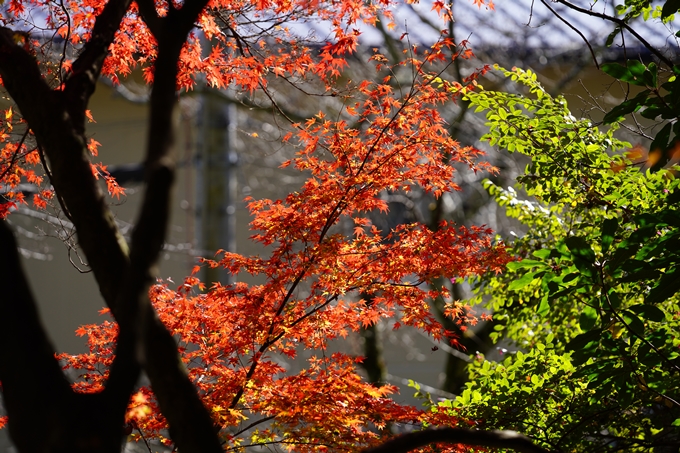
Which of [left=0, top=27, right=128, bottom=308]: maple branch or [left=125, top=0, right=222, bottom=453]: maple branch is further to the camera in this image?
[left=0, top=27, right=128, bottom=308]: maple branch

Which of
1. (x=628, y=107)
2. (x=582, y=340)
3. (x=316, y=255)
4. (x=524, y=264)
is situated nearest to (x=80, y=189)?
(x=316, y=255)

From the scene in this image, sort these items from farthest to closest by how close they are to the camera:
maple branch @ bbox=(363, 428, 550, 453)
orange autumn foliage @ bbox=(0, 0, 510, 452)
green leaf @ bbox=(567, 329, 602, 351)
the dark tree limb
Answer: orange autumn foliage @ bbox=(0, 0, 510, 452) → green leaf @ bbox=(567, 329, 602, 351) → maple branch @ bbox=(363, 428, 550, 453) → the dark tree limb

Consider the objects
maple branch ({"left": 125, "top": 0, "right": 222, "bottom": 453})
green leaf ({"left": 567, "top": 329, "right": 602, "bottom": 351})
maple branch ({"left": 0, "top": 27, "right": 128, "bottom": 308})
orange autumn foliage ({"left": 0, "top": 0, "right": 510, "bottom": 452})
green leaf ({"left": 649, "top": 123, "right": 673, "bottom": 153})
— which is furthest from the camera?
orange autumn foliage ({"left": 0, "top": 0, "right": 510, "bottom": 452})

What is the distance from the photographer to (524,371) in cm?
441

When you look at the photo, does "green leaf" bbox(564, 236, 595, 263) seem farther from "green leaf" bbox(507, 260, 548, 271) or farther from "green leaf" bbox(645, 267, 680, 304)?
"green leaf" bbox(645, 267, 680, 304)

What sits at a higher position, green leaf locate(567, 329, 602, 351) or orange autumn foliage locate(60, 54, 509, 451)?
orange autumn foliage locate(60, 54, 509, 451)

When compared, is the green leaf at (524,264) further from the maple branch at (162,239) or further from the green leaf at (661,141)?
the maple branch at (162,239)

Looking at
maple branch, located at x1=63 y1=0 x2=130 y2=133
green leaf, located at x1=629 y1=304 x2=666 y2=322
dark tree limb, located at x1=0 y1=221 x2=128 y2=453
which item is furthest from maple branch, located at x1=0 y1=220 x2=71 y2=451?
green leaf, located at x1=629 y1=304 x2=666 y2=322

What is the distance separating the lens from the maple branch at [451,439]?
7.56 feet

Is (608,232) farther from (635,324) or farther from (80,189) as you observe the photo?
(80,189)

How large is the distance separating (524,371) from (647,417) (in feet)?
2.64

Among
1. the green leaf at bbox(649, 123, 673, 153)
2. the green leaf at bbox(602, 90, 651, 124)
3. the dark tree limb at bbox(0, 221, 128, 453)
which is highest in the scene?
the green leaf at bbox(602, 90, 651, 124)

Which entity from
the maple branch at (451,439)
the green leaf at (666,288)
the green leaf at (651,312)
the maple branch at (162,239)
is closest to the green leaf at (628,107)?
the green leaf at (666,288)

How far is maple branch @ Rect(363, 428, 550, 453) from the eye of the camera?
230 centimetres
